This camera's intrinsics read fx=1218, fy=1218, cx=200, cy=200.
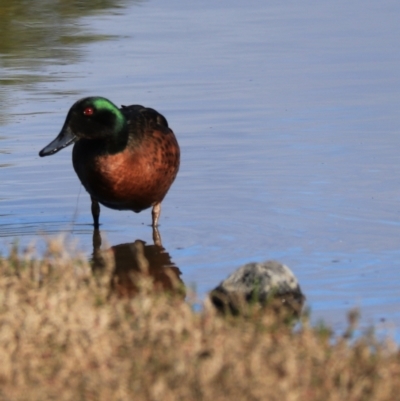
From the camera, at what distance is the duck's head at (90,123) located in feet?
24.8

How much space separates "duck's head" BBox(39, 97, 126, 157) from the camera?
756cm

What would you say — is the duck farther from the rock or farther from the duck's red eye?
the rock

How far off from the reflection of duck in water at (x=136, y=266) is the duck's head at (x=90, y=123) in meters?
0.68

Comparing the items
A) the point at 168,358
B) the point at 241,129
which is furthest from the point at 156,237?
the point at 168,358

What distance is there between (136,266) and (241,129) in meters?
3.00

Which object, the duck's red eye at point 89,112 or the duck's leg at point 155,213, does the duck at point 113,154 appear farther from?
the duck's leg at point 155,213

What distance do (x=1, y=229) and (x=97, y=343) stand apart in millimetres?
3654

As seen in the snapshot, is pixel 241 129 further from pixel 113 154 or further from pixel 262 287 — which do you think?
pixel 262 287

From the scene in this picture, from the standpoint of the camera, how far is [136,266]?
7.15 meters

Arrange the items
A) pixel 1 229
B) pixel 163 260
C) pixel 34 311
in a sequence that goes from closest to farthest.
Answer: pixel 34 311, pixel 163 260, pixel 1 229

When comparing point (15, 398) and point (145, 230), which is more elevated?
point (15, 398)

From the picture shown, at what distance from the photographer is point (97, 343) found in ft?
14.2

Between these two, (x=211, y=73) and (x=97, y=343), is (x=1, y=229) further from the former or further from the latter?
(x=211, y=73)

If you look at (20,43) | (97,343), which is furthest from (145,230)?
(20,43)
